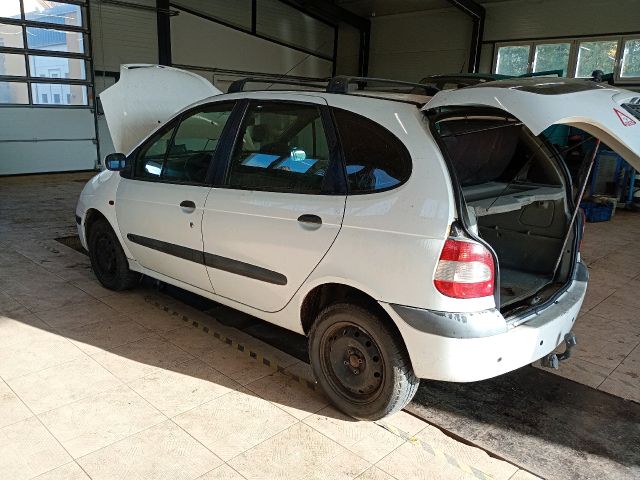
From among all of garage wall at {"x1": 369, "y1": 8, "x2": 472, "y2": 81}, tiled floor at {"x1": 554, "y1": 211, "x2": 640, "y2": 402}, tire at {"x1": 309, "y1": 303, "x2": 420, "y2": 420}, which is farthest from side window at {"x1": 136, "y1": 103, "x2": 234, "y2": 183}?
→ garage wall at {"x1": 369, "y1": 8, "x2": 472, "y2": 81}

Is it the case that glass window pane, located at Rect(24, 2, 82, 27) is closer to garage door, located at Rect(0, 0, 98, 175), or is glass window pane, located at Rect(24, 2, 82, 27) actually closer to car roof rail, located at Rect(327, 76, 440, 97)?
garage door, located at Rect(0, 0, 98, 175)

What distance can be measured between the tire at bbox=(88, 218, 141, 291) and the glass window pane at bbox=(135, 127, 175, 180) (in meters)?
0.65

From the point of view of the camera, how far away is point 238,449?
7.63 feet

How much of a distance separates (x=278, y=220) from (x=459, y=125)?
1037mm

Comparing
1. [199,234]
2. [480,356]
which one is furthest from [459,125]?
[199,234]

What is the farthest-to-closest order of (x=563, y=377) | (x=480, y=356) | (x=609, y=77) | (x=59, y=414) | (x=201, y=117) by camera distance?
(x=609, y=77) → (x=201, y=117) → (x=563, y=377) → (x=59, y=414) → (x=480, y=356)

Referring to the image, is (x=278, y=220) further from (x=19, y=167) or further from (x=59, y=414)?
(x=19, y=167)

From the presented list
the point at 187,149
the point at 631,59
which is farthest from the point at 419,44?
the point at 187,149

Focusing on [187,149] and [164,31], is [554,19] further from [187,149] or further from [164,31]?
[187,149]

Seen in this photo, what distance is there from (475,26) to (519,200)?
12586mm

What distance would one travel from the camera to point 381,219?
7.47 feet

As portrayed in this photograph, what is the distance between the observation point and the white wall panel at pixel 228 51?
1320 centimetres

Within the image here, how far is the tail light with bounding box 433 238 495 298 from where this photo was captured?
2.12m

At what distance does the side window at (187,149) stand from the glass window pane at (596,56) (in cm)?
1145
